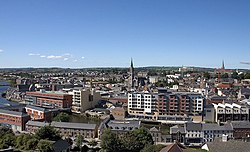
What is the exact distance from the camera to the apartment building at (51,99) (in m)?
31.6

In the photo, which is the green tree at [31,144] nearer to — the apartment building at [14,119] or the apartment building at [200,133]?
the apartment building at [14,119]

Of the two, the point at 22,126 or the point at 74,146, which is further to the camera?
the point at 22,126

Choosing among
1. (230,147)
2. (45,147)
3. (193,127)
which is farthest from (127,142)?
(193,127)

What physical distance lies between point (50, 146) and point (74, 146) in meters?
2.92

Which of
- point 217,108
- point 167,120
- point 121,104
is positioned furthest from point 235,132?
point 121,104

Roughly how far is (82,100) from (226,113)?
15216mm

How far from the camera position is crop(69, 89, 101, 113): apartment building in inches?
1207

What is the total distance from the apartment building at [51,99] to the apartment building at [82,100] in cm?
81

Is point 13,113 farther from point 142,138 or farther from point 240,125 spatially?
point 240,125

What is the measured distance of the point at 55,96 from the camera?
32219 mm

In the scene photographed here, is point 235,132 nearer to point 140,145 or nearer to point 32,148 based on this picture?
point 140,145

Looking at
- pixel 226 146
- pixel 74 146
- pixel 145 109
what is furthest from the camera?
pixel 145 109

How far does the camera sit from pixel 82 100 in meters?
30.7

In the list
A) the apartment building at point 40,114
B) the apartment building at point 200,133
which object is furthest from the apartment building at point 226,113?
the apartment building at point 40,114
